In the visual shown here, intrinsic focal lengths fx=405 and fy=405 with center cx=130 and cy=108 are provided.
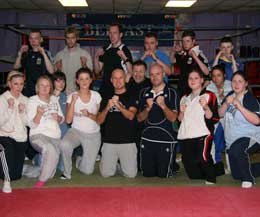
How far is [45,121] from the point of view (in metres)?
4.77

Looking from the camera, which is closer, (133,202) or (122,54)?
(133,202)

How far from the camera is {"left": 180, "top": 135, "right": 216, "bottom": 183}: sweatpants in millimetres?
4543

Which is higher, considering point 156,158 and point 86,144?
point 86,144

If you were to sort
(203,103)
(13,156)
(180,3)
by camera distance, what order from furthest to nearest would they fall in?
1. (180,3)
2. (13,156)
3. (203,103)

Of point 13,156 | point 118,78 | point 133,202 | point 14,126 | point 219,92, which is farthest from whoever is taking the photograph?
point 219,92

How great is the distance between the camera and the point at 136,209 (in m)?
3.46

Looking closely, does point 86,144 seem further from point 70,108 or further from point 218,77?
point 218,77

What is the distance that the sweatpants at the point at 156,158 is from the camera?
190 inches

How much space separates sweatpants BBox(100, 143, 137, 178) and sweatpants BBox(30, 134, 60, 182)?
621 millimetres

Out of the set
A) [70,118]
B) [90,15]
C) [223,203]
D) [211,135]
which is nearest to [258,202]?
[223,203]

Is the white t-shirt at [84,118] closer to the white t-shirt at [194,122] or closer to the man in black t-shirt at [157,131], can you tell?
the man in black t-shirt at [157,131]

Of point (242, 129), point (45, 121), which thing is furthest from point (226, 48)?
point (45, 121)

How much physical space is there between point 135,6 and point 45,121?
8.79 meters

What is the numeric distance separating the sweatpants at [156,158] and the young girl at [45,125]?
1.04m
